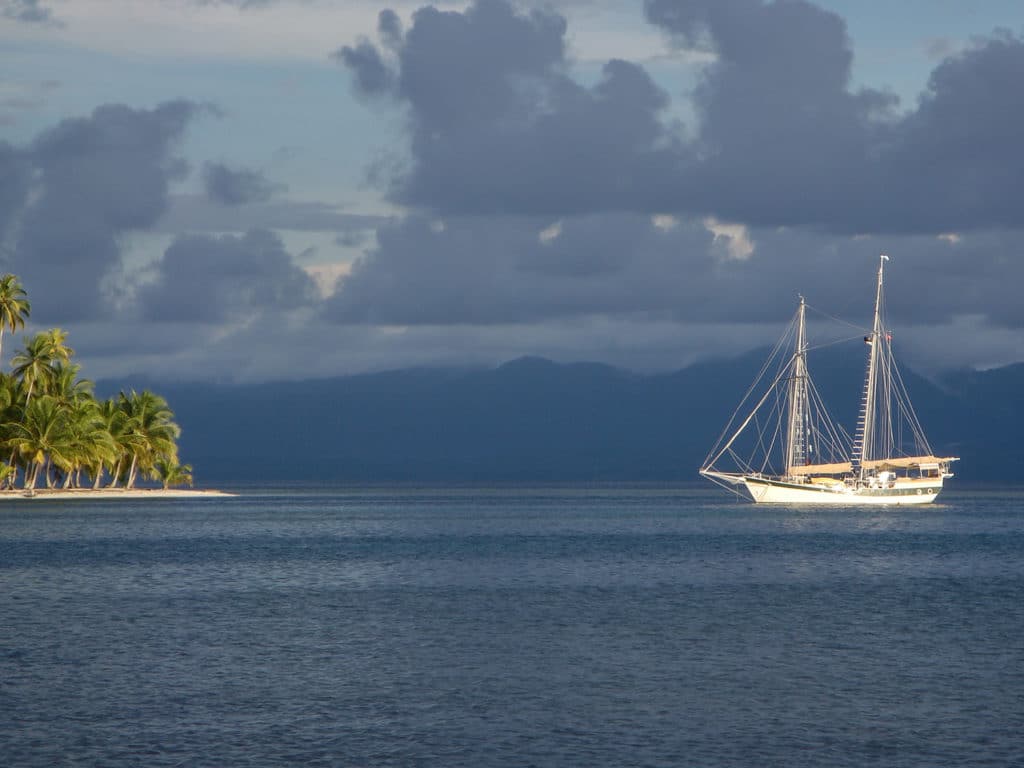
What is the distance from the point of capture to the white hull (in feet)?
572

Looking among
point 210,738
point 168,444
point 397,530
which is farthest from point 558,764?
point 168,444

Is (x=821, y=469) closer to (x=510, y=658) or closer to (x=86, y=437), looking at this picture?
(x=86, y=437)

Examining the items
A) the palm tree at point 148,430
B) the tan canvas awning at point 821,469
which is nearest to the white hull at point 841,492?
the tan canvas awning at point 821,469

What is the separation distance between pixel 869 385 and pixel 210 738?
145 m

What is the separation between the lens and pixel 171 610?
5825 centimetres

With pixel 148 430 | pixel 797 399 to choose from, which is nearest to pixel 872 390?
pixel 797 399

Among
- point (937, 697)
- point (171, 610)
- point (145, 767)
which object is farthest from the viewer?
point (171, 610)

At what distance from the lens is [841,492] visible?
174 metres

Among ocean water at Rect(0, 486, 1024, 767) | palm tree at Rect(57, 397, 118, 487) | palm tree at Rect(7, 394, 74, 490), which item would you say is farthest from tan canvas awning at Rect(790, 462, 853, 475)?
palm tree at Rect(7, 394, 74, 490)

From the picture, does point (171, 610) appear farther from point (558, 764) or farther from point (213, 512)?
point (213, 512)

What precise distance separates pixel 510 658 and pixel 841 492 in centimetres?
13585

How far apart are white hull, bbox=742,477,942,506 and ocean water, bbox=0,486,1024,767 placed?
262ft

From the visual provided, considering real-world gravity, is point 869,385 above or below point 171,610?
above

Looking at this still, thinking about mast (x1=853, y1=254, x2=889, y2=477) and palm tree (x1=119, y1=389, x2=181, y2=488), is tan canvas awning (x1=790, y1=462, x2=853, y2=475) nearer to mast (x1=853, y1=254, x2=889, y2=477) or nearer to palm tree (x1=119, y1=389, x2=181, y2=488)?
mast (x1=853, y1=254, x2=889, y2=477)
